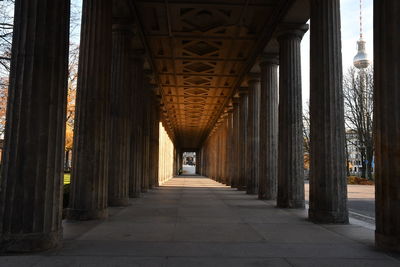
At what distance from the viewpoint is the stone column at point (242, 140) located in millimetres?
26156

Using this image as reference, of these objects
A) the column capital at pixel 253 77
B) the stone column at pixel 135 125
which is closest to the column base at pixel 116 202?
the stone column at pixel 135 125

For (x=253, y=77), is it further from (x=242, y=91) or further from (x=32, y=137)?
(x=32, y=137)

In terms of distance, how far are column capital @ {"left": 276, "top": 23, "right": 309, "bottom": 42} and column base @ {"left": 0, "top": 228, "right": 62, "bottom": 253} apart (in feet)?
39.8

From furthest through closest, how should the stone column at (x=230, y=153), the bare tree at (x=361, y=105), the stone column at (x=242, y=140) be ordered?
the bare tree at (x=361, y=105)
the stone column at (x=230, y=153)
the stone column at (x=242, y=140)

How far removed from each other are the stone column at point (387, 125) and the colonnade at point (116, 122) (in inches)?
0.7

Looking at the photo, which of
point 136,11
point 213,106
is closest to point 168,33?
point 136,11

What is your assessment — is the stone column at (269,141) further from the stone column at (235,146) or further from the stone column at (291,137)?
the stone column at (235,146)

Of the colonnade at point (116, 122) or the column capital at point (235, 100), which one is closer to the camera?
the colonnade at point (116, 122)

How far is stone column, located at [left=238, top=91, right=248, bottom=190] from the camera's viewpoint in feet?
85.8

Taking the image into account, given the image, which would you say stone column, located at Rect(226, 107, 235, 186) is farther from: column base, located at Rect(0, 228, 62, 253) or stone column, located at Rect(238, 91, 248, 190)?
column base, located at Rect(0, 228, 62, 253)

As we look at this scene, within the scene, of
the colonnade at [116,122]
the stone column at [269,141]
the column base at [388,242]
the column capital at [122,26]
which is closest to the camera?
the colonnade at [116,122]

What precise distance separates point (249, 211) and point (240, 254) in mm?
7145

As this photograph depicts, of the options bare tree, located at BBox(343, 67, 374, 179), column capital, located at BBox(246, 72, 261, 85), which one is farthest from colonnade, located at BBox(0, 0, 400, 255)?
bare tree, located at BBox(343, 67, 374, 179)

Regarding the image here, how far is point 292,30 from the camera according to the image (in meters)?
15.6
